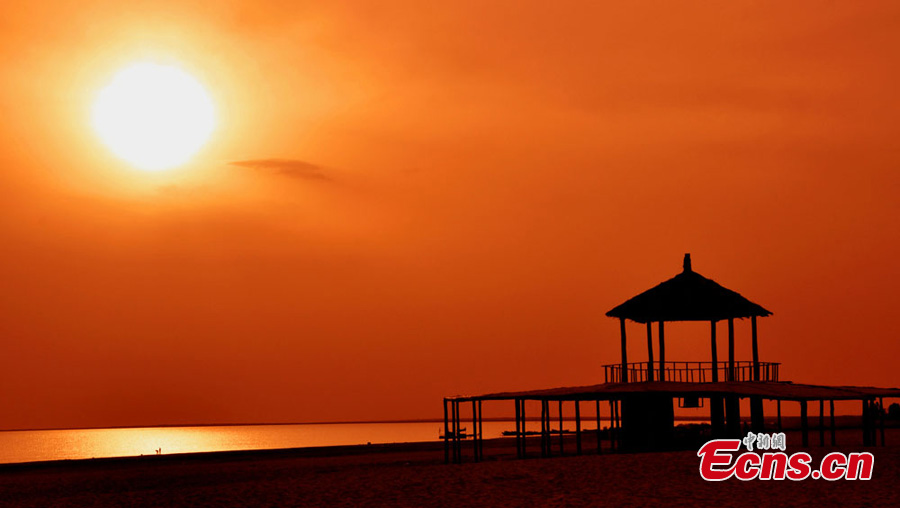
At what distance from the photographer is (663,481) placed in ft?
100

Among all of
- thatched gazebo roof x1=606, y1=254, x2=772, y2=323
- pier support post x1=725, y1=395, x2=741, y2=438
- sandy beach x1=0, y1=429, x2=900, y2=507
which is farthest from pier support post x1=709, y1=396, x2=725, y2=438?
sandy beach x1=0, y1=429, x2=900, y2=507

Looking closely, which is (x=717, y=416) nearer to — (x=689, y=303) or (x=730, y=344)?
(x=730, y=344)

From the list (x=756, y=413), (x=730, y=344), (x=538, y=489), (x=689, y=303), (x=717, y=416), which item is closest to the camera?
(x=538, y=489)

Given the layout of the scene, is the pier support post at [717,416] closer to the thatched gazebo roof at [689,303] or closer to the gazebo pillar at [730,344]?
the gazebo pillar at [730,344]

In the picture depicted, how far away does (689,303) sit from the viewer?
40.2 metres

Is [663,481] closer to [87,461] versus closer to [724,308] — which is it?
[724,308]

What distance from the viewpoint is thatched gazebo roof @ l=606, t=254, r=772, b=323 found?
40.1m

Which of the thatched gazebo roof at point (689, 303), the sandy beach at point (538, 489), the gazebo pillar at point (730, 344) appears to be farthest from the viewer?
the gazebo pillar at point (730, 344)

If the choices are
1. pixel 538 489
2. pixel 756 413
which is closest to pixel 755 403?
pixel 756 413

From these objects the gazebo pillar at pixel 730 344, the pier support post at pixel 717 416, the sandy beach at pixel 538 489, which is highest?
the gazebo pillar at pixel 730 344

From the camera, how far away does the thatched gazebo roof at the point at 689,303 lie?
1580 inches

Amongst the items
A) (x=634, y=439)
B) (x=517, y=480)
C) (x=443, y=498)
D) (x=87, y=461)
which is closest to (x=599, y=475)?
(x=517, y=480)

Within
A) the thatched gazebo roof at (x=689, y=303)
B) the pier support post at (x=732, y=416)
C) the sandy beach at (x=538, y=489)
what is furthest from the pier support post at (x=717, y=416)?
the sandy beach at (x=538, y=489)

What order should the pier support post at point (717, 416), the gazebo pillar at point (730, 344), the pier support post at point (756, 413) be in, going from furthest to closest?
the pier support post at point (756, 413) → the pier support post at point (717, 416) → the gazebo pillar at point (730, 344)
